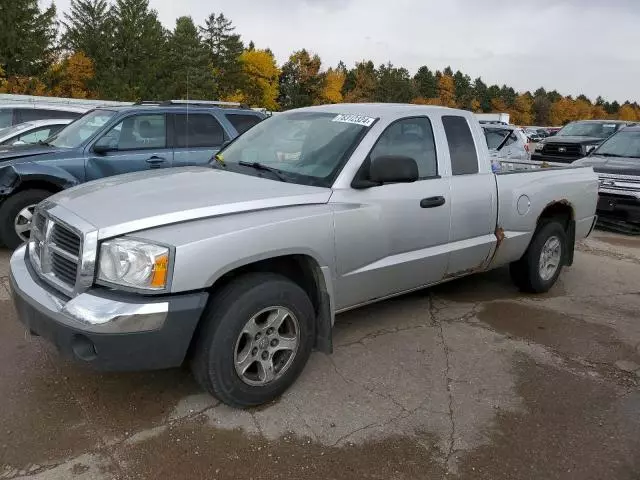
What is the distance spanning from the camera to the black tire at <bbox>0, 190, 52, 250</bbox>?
20.4 ft

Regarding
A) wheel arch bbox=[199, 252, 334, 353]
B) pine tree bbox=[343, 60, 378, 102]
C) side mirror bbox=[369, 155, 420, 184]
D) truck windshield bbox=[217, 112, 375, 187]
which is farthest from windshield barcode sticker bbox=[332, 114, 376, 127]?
pine tree bbox=[343, 60, 378, 102]

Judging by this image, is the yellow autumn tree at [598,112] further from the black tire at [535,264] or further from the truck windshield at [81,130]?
the truck windshield at [81,130]

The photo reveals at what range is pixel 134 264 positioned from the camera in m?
2.86

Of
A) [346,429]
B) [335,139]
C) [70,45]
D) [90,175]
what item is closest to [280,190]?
[335,139]

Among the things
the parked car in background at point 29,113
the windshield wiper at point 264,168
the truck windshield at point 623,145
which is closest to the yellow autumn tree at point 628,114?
the truck windshield at point 623,145

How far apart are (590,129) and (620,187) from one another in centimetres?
835

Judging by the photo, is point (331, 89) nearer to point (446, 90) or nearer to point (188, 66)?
point (188, 66)

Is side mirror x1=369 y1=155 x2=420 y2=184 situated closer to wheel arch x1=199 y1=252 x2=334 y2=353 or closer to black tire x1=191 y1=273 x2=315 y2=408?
wheel arch x1=199 y1=252 x2=334 y2=353

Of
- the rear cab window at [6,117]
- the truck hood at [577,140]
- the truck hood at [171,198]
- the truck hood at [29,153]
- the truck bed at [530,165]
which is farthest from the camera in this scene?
the truck hood at [577,140]

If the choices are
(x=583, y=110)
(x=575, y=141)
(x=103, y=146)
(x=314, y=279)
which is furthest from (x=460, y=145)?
(x=583, y=110)

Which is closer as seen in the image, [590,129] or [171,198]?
[171,198]

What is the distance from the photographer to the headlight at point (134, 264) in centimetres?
285

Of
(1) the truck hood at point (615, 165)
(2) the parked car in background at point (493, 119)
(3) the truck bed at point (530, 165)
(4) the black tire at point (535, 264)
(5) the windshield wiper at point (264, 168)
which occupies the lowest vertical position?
(4) the black tire at point (535, 264)

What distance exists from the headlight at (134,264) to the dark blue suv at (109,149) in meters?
2.98
